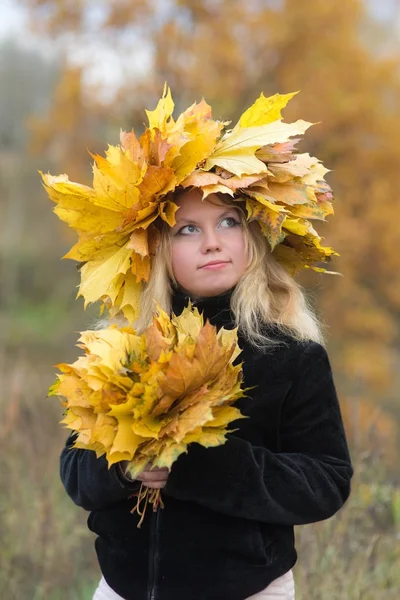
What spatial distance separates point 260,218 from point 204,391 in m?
0.54

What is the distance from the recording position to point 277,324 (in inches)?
85.0

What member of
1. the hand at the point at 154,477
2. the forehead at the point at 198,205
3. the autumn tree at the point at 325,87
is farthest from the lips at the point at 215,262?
the autumn tree at the point at 325,87

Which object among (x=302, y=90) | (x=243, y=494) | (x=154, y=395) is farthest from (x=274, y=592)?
(x=302, y=90)

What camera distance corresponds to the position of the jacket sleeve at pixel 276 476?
192 centimetres

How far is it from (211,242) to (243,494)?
2.01 ft

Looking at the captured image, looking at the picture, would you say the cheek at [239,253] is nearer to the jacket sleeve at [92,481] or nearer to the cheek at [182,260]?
the cheek at [182,260]

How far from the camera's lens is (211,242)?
210 centimetres

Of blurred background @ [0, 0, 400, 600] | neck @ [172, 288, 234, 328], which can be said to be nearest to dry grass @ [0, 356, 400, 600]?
neck @ [172, 288, 234, 328]

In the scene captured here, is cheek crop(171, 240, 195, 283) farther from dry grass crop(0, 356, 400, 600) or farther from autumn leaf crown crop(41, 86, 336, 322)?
dry grass crop(0, 356, 400, 600)

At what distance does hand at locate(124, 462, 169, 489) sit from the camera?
1.87 meters

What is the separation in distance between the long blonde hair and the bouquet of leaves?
0.29 metres

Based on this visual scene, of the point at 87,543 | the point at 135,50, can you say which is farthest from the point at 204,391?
the point at 135,50

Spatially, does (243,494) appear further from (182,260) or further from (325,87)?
(325,87)

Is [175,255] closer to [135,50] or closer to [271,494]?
[271,494]
